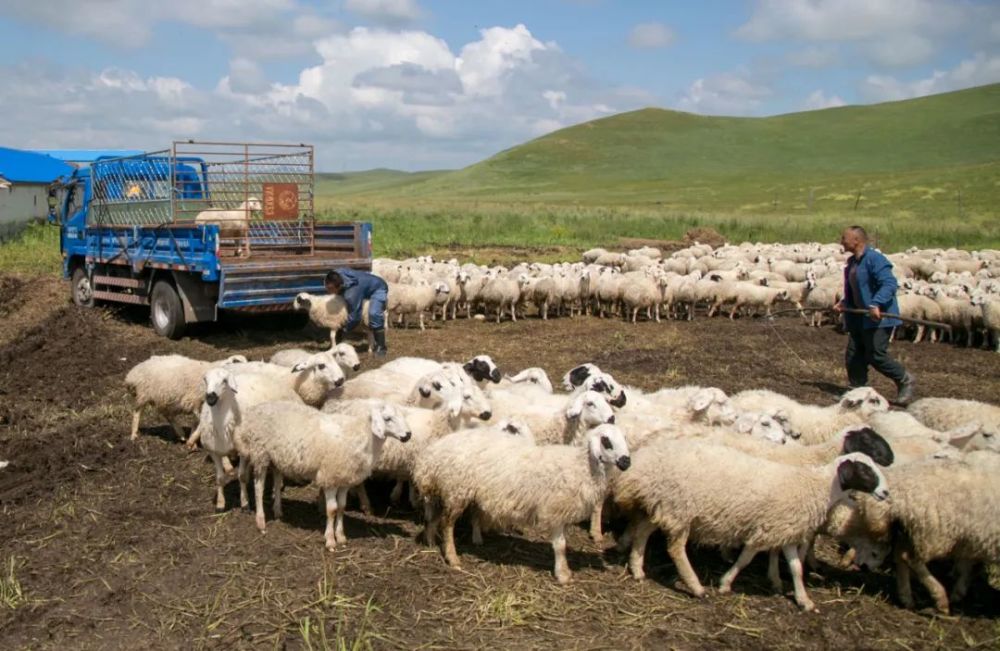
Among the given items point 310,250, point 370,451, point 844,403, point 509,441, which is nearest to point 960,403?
point 844,403

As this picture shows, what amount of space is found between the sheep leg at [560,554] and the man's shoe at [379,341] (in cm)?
830

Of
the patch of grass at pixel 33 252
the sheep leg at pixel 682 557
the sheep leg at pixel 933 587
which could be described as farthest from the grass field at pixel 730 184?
the sheep leg at pixel 933 587

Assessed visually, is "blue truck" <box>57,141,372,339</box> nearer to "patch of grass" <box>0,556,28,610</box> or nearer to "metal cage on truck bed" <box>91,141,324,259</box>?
"metal cage on truck bed" <box>91,141,324,259</box>

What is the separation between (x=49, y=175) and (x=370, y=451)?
3876 cm

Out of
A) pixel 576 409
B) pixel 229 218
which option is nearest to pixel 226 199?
pixel 229 218

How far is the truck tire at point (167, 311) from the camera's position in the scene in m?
14.9

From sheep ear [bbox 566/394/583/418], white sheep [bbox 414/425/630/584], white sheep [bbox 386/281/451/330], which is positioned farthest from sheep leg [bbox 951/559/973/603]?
white sheep [bbox 386/281/451/330]

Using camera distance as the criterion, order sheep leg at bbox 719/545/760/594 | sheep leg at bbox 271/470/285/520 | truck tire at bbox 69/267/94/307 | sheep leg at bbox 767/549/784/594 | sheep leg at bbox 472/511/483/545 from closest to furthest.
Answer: sheep leg at bbox 719/545/760/594
sheep leg at bbox 767/549/784/594
sheep leg at bbox 472/511/483/545
sheep leg at bbox 271/470/285/520
truck tire at bbox 69/267/94/307

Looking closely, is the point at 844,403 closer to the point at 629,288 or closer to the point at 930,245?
the point at 629,288

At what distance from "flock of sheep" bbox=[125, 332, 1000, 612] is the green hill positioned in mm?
62789

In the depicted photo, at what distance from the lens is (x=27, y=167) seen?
39.0m

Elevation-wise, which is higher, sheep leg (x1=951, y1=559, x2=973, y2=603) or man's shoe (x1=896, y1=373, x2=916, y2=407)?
man's shoe (x1=896, y1=373, x2=916, y2=407)

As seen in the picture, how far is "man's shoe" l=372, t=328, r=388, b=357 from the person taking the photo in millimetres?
14356

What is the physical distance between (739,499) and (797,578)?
2.38 feet
